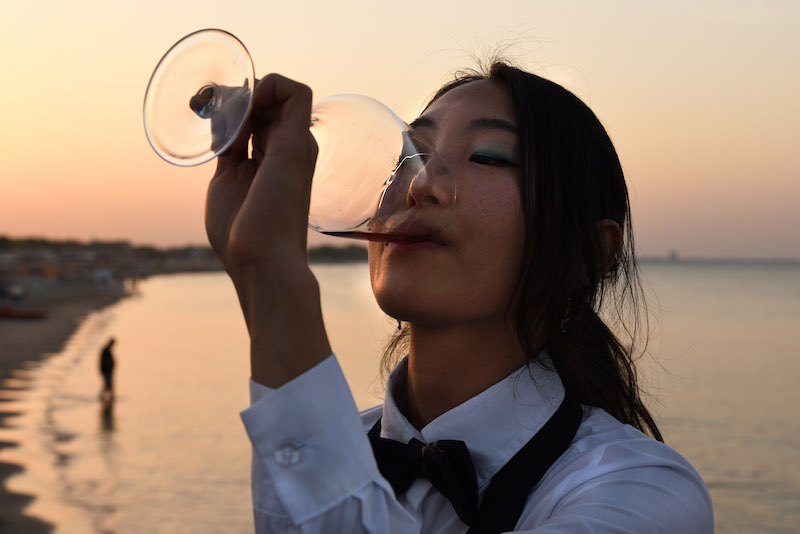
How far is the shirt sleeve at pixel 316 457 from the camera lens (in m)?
1.20

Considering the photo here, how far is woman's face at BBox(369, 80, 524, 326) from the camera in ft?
5.66

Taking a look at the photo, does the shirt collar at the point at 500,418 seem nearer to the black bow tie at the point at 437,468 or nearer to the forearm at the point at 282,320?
the black bow tie at the point at 437,468

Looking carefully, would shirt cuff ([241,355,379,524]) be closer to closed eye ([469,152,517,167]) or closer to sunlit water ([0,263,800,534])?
closed eye ([469,152,517,167])

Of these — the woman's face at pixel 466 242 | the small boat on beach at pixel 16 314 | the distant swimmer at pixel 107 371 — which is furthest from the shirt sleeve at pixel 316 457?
the small boat on beach at pixel 16 314

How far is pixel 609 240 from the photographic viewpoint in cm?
209

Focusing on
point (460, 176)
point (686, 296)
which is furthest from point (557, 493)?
point (686, 296)

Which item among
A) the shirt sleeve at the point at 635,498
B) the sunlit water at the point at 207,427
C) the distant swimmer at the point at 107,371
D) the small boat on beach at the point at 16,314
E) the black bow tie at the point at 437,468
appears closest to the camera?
the shirt sleeve at the point at 635,498

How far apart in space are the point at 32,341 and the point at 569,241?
1286 inches

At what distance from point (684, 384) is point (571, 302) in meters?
22.1

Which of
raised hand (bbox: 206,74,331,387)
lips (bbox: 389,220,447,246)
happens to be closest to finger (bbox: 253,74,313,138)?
raised hand (bbox: 206,74,331,387)

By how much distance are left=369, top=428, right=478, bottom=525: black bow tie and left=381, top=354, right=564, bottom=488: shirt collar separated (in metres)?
0.09

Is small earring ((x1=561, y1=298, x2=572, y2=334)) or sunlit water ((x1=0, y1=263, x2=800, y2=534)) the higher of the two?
small earring ((x1=561, y1=298, x2=572, y2=334))

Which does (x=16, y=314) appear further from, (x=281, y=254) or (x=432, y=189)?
(x=281, y=254)

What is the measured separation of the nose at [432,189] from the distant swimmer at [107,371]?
17.2 meters
